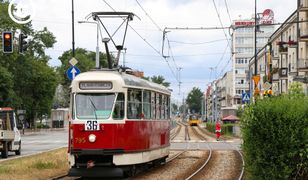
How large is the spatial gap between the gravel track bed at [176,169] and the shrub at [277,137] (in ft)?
18.2

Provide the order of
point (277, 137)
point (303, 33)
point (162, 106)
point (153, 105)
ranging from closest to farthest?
point (277, 137), point (153, 105), point (162, 106), point (303, 33)

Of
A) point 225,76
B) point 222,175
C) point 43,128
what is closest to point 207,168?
point 222,175

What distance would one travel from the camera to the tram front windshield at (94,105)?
57.6 feet

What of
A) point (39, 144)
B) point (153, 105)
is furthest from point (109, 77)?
point (39, 144)

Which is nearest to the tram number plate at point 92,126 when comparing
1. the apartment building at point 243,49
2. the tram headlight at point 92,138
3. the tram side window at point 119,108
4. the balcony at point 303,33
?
the tram headlight at point 92,138

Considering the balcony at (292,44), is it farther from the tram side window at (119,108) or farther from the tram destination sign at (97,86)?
the tram destination sign at (97,86)

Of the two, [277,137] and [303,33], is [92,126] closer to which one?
[277,137]

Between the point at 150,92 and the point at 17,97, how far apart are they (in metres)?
55.1

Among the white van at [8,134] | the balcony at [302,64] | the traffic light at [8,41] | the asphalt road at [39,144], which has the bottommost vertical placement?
the asphalt road at [39,144]

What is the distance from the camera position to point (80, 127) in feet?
57.3

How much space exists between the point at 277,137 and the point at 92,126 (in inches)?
240

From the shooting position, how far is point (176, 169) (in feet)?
72.3

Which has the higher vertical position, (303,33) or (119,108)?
(303,33)

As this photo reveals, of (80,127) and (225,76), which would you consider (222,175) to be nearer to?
(80,127)
